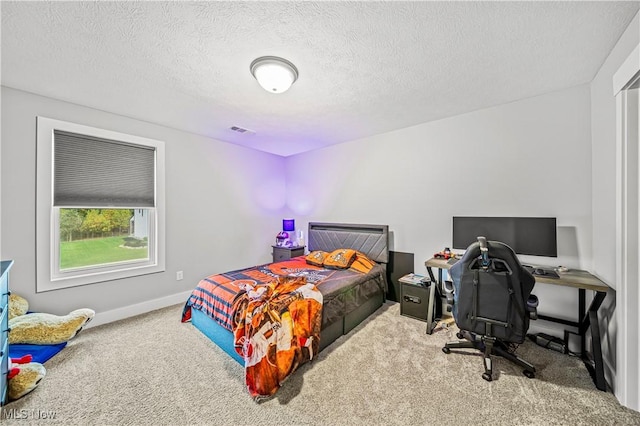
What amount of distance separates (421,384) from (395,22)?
2.56 meters

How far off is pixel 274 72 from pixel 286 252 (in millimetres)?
3103

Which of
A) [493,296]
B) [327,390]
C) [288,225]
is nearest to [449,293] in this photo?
[493,296]

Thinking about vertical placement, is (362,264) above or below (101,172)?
below

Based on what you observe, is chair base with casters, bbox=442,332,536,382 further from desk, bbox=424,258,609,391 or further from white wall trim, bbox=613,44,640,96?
white wall trim, bbox=613,44,640,96

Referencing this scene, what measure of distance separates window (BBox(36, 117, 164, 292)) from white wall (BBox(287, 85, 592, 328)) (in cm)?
272

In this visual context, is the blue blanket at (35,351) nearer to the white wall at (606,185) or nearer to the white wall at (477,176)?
the white wall at (477,176)

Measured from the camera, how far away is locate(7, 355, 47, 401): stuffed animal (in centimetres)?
170

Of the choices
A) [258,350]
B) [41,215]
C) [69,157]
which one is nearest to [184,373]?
[258,350]

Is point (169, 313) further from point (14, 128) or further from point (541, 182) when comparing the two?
point (541, 182)

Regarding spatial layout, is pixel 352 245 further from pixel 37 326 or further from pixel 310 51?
pixel 37 326

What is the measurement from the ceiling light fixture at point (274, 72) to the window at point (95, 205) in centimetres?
222

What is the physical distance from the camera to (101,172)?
294 cm

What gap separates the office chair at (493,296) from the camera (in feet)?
5.92

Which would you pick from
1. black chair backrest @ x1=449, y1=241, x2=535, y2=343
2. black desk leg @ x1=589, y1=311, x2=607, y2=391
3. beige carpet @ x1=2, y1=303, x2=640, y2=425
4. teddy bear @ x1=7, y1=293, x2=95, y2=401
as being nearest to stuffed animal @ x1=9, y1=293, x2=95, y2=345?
teddy bear @ x1=7, y1=293, x2=95, y2=401
